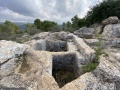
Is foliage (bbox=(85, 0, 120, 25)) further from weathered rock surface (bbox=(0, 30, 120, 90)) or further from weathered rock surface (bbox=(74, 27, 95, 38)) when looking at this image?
weathered rock surface (bbox=(0, 30, 120, 90))

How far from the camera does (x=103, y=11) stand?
59.3 ft

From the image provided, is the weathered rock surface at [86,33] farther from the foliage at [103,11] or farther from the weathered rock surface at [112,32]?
the foliage at [103,11]

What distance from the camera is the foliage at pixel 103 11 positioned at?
17.2m

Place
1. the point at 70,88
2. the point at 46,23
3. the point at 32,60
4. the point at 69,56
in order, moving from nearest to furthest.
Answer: the point at 70,88 < the point at 32,60 < the point at 69,56 < the point at 46,23

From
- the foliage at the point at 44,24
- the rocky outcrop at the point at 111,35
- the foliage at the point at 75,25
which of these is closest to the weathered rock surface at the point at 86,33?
the rocky outcrop at the point at 111,35

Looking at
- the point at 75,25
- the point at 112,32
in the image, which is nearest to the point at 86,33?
the point at 112,32

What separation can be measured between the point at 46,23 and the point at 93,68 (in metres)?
26.3

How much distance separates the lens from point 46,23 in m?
30.0

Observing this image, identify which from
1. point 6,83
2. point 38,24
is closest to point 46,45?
point 6,83

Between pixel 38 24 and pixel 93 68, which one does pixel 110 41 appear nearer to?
pixel 93 68

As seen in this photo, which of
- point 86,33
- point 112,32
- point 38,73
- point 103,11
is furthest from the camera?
point 103,11

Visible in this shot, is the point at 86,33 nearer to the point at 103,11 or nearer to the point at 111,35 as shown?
the point at 111,35

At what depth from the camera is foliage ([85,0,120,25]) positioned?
677 inches

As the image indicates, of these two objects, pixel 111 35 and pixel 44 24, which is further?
pixel 44 24
